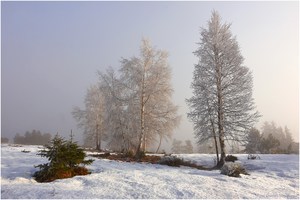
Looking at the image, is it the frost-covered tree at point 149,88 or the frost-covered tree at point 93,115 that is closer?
the frost-covered tree at point 149,88

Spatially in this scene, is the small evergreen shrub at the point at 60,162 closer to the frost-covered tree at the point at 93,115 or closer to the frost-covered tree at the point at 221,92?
the frost-covered tree at the point at 221,92

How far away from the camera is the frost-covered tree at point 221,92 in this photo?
20391 millimetres

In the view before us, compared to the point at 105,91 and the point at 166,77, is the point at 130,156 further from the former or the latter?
the point at 105,91

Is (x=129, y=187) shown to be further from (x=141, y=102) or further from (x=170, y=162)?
(x=141, y=102)

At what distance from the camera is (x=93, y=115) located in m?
38.3

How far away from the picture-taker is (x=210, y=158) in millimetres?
22984

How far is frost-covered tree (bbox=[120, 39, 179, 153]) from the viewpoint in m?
23.6

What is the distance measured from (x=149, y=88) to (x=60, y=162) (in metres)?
13.4

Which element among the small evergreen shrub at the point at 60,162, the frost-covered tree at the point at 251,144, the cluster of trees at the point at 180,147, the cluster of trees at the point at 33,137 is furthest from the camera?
the cluster of trees at the point at 180,147

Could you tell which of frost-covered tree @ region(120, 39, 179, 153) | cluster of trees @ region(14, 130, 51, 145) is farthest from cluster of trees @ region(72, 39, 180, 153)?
cluster of trees @ region(14, 130, 51, 145)

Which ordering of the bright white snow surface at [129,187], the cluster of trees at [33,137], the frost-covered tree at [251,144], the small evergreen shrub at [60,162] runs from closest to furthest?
the bright white snow surface at [129,187] < the small evergreen shrub at [60,162] < the frost-covered tree at [251,144] < the cluster of trees at [33,137]

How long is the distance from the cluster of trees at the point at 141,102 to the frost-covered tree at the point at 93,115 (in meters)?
7.65

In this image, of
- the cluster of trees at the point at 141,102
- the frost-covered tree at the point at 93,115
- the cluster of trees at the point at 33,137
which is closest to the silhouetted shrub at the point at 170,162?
the cluster of trees at the point at 141,102

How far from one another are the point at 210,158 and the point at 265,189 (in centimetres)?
1197
